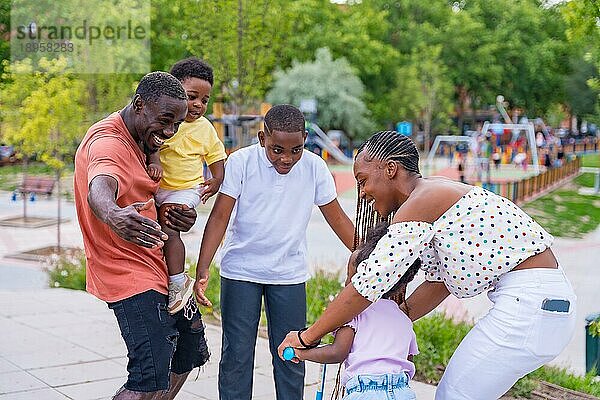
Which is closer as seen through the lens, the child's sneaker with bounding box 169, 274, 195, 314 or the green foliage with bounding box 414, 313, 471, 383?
the child's sneaker with bounding box 169, 274, 195, 314

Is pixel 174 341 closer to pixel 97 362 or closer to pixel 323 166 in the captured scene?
pixel 323 166

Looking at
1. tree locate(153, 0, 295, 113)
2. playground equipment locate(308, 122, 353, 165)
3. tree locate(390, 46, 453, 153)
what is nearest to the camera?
tree locate(153, 0, 295, 113)

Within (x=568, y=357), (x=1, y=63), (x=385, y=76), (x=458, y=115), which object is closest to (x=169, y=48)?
(x=385, y=76)

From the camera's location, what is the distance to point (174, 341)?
11.5 feet

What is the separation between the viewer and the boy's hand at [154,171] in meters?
3.44

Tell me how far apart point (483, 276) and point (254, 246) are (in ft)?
4.86

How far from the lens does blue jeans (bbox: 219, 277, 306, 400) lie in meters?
4.20

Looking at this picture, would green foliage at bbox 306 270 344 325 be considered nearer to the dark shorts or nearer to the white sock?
the white sock

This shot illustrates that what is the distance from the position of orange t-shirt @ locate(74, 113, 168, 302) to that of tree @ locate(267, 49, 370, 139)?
119 feet

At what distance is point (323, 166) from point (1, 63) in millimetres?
14459

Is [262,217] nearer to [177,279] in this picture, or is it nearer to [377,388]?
[177,279]

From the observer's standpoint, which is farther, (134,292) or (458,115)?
(458,115)

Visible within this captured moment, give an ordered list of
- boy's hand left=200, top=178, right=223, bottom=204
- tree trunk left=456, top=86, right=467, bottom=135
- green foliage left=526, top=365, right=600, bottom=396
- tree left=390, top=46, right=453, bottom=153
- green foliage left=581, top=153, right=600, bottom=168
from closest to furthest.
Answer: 1. boy's hand left=200, top=178, right=223, bottom=204
2. green foliage left=526, top=365, right=600, bottom=396
3. green foliage left=581, top=153, right=600, bottom=168
4. tree left=390, top=46, right=453, bottom=153
5. tree trunk left=456, top=86, right=467, bottom=135

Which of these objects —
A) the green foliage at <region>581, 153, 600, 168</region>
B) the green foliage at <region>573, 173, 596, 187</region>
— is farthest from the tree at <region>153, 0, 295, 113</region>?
the green foliage at <region>581, 153, 600, 168</region>
